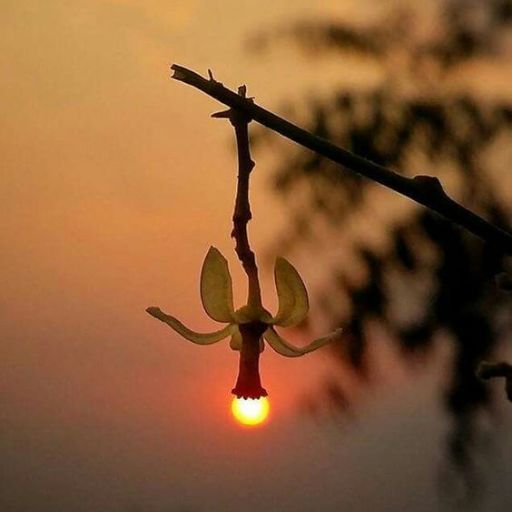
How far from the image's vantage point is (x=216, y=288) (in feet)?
3.30

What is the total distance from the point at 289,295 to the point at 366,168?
26cm

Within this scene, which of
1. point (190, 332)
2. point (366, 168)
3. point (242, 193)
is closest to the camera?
point (366, 168)

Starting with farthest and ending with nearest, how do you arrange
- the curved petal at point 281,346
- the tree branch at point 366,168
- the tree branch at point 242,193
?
the curved petal at point 281,346, the tree branch at point 242,193, the tree branch at point 366,168

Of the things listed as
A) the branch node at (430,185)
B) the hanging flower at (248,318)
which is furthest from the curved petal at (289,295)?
the branch node at (430,185)

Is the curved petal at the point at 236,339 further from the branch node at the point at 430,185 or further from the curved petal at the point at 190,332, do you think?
the branch node at the point at 430,185

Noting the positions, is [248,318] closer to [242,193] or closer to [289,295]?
[289,295]

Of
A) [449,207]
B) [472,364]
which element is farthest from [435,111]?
[449,207]

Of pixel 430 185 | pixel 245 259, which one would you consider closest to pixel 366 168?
pixel 430 185

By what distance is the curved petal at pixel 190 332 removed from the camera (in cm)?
99

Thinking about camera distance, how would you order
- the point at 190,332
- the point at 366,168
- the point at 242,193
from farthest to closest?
the point at 190,332 < the point at 242,193 < the point at 366,168

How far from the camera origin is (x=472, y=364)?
11.5 ft

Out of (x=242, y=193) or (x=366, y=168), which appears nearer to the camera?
(x=366, y=168)

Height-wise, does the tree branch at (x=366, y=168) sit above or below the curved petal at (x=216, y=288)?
below

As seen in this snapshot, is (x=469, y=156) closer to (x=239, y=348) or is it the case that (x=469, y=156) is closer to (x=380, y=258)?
(x=380, y=258)
